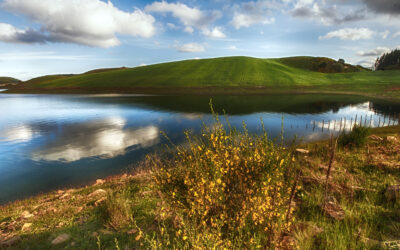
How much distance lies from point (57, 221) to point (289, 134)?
890 inches

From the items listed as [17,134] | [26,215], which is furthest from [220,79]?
[26,215]

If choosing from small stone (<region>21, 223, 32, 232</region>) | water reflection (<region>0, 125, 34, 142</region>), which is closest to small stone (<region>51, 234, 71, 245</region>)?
small stone (<region>21, 223, 32, 232</region>)

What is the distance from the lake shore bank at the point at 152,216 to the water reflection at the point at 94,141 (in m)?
8.97

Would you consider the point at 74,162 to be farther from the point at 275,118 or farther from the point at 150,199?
the point at 275,118

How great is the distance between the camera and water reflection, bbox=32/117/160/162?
57.1ft

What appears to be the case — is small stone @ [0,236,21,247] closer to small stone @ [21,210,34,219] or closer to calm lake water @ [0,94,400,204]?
small stone @ [21,210,34,219]

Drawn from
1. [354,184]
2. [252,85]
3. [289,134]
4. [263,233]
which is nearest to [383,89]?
[252,85]

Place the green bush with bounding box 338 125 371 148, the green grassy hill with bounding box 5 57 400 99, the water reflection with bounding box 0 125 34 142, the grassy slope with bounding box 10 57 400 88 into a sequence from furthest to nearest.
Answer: the grassy slope with bounding box 10 57 400 88, the green grassy hill with bounding box 5 57 400 99, the water reflection with bounding box 0 125 34 142, the green bush with bounding box 338 125 371 148

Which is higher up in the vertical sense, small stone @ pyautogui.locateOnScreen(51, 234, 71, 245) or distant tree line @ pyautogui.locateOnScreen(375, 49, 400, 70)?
distant tree line @ pyautogui.locateOnScreen(375, 49, 400, 70)

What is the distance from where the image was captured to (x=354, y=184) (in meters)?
7.27

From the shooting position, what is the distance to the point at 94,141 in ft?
70.0

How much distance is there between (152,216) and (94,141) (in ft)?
59.7

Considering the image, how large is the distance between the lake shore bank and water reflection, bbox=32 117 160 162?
353 inches

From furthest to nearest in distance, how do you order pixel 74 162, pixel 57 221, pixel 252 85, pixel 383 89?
pixel 252 85 < pixel 383 89 < pixel 74 162 < pixel 57 221
